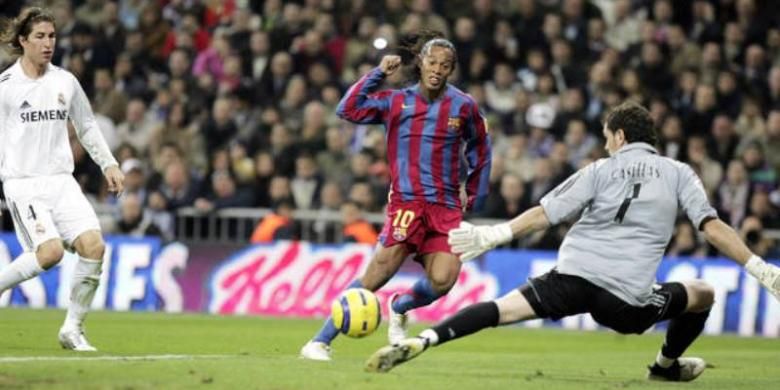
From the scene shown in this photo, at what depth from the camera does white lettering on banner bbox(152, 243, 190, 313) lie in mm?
20641

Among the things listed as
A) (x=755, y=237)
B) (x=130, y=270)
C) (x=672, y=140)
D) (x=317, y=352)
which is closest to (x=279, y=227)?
(x=130, y=270)

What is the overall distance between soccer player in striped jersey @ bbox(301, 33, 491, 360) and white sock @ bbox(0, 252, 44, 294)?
239 cm

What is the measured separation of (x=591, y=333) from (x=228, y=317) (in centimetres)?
445

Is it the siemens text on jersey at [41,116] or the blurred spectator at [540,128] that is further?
the blurred spectator at [540,128]

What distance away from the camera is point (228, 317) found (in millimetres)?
19297

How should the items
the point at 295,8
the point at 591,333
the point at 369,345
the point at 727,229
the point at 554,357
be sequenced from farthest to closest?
1. the point at 295,8
2. the point at 591,333
3. the point at 369,345
4. the point at 554,357
5. the point at 727,229

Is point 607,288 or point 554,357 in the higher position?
point 607,288

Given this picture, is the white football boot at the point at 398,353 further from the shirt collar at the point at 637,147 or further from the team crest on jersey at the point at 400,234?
the team crest on jersey at the point at 400,234

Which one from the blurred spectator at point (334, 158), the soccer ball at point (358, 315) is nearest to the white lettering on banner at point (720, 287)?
the blurred spectator at point (334, 158)

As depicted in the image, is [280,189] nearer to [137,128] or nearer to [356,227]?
[356,227]

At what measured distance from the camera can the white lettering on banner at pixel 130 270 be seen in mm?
20562

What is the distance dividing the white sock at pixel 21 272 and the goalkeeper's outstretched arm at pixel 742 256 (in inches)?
197

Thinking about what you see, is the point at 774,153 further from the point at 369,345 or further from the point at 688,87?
the point at 369,345

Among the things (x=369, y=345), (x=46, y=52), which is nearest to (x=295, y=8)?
(x=369, y=345)
